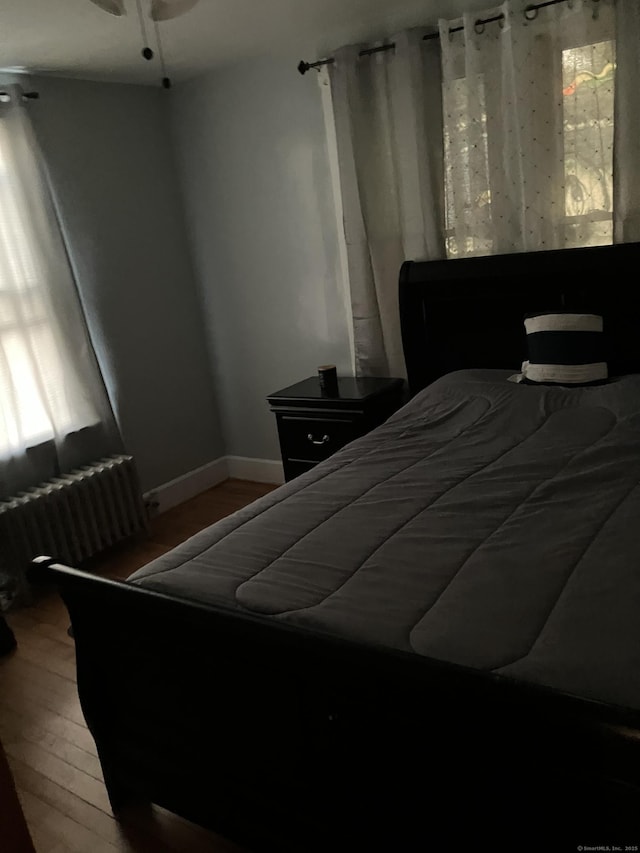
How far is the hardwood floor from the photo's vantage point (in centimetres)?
175

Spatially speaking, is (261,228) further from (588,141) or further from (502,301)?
(588,141)

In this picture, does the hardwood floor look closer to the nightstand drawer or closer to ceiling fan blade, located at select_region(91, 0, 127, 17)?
the nightstand drawer

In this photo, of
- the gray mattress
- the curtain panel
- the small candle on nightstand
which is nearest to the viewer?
the gray mattress

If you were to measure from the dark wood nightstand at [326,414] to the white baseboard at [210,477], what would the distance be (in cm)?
74

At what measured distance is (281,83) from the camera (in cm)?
336

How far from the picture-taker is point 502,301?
2.86 meters

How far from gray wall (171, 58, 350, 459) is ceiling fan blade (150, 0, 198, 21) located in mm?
1725

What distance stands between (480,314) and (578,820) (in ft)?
7.28

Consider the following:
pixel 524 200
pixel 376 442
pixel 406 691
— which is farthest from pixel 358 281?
pixel 406 691

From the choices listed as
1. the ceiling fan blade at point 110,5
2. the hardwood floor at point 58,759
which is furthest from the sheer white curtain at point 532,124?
the hardwood floor at point 58,759

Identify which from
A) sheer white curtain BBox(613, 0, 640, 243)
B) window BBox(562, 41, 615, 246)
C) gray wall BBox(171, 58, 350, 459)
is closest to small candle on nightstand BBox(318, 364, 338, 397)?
gray wall BBox(171, 58, 350, 459)

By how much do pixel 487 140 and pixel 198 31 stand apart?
4.14ft

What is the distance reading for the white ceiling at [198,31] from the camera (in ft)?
7.95

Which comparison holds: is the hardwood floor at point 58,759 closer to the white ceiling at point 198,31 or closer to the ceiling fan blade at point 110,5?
the ceiling fan blade at point 110,5
